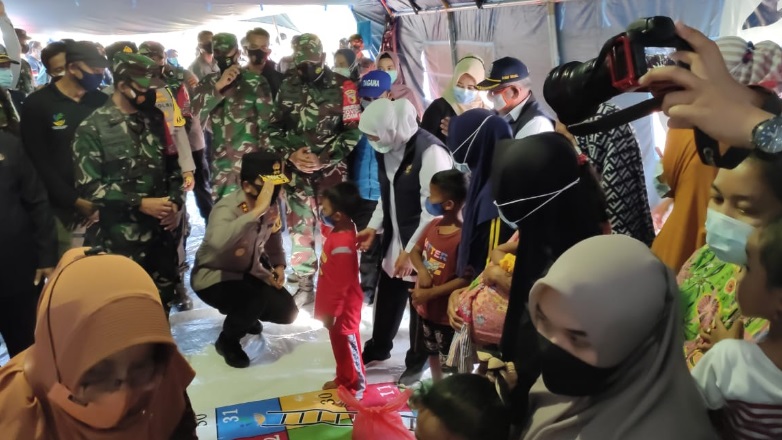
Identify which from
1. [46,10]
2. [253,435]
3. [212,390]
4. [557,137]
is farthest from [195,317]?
[46,10]

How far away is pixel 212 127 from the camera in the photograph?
392 cm

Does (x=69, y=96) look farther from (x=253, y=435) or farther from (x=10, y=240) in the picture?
(x=253, y=435)

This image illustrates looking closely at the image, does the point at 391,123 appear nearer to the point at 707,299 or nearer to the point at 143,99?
the point at 143,99

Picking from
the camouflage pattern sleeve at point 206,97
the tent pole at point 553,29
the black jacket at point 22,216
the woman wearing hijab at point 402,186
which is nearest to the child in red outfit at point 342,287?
the woman wearing hijab at point 402,186

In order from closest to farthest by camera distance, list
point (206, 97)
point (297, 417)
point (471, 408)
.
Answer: point (471, 408), point (297, 417), point (206, 97)

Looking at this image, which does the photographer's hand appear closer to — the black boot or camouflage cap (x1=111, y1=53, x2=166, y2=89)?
camouflage cap (x1=111, y1=53, x2=166, y2=89)

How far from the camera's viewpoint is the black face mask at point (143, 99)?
9.17ft

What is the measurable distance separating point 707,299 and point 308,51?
298cm

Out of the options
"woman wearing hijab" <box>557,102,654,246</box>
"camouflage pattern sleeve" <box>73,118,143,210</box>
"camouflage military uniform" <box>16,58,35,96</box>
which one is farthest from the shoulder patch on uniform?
"camouflage military uniform" <box>16,58,35,96</box>

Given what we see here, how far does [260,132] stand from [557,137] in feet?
8.90

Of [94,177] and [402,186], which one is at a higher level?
[94,177]

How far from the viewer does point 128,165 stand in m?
2.80

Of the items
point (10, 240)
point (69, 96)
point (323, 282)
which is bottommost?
point (323, 282)

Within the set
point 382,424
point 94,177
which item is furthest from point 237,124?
point 382,424
